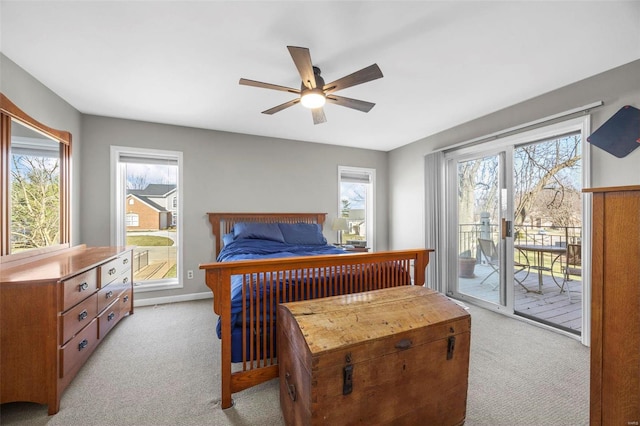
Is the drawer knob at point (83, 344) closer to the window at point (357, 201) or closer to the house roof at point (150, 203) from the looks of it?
the house roof at point (150, 203)

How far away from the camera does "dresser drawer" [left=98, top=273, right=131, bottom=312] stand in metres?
2.31

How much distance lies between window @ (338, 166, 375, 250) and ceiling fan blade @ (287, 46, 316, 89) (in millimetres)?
2789

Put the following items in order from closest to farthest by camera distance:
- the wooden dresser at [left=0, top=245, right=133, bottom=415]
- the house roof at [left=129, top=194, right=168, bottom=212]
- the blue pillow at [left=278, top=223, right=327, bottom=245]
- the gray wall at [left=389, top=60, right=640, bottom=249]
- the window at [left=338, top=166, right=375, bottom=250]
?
the wooden dresser at [left=0, top=245, right=133, bottom=415] < the gray wall at [left=389, top=60, right=640, bottom=249] < the house roof at [left=129, top=194, right=168, bottom=212] < the blue pillow at [left=278, top=223, right=327, bottom=245] < the window at [left=338, top=166, right=375, bottom=250]

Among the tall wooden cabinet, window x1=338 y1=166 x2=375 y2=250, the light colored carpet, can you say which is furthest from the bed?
window x1=338 y1=166 x2=375 y2=250

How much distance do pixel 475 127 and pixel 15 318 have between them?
4669 mm

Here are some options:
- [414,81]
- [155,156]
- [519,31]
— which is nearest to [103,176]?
[155,156]

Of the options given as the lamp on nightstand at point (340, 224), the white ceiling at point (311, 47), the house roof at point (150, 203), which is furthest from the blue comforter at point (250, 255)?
the white ceiling at point (311, 47)

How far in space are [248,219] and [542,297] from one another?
425 cm

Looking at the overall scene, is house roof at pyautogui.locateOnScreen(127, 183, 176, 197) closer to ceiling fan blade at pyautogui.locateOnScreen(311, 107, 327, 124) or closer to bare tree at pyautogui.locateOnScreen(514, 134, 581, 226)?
ceiling fan blade at pyautogui.locateOnScreen(311, 107, 327, 124)

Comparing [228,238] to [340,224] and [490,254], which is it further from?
[490,254]

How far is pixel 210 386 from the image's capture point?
1878 millimetres

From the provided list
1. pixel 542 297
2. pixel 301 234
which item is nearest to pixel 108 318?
pixel 301 234

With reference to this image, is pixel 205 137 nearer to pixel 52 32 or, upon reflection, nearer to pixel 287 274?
pixel 52 32

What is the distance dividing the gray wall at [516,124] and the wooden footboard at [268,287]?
195 cm
